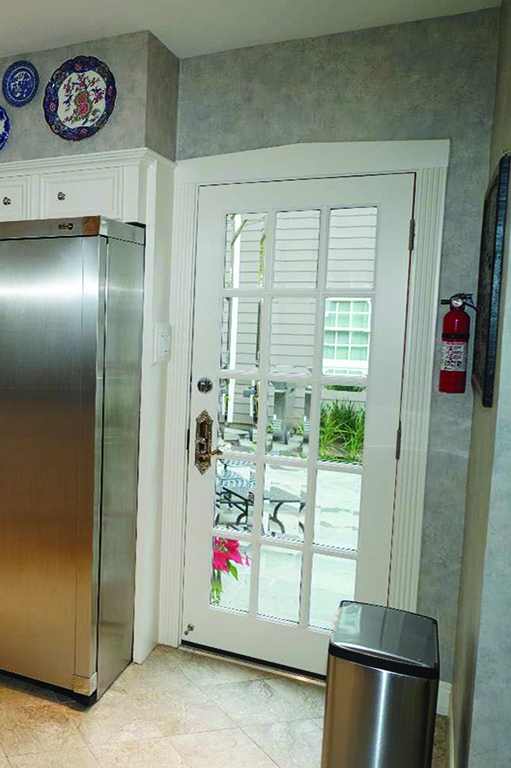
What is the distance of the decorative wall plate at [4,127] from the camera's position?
2482 millimetres

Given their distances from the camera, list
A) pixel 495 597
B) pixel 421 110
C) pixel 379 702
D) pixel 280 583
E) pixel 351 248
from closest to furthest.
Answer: pixel 495 597, pixel 379 702, pixel 421 110, pixel 351 248, pixel 280 583

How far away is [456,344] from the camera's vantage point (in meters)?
2.01

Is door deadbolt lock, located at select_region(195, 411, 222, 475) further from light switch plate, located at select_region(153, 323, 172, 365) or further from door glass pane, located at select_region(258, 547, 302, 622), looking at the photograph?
door glass pane, located at select_region(258, 547, 302, 622)

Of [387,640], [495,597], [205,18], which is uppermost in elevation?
[205,18]

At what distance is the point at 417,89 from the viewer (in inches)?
83.9

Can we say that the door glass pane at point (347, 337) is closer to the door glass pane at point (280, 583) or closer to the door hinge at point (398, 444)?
the door hinge at point (398, 444)

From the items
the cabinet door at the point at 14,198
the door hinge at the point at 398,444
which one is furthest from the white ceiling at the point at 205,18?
the door hinge at the point at 398,444

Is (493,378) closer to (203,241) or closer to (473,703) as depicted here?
(473,703)

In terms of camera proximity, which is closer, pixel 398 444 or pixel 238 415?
pixel 398 444

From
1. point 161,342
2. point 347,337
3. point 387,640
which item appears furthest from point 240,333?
point 387,640

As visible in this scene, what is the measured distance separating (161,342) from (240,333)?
338 mm

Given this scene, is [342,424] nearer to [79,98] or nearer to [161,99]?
[161,99]

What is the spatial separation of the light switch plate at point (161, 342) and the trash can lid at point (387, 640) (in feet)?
4.09

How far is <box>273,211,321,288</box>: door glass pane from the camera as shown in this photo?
2.33m
